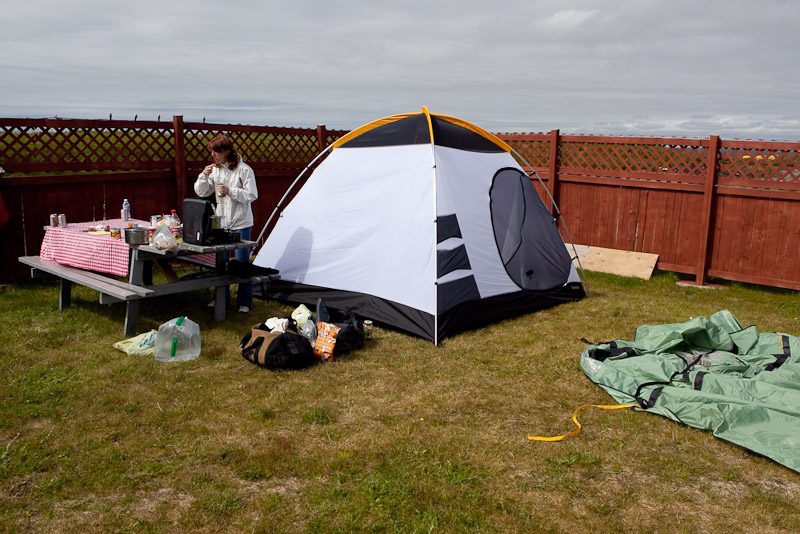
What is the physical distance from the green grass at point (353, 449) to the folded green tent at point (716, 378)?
0.12 m

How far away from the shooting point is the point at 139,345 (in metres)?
4.82

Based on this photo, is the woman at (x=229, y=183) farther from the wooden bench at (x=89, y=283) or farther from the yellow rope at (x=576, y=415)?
the yellow rope at (x=576, y=415)

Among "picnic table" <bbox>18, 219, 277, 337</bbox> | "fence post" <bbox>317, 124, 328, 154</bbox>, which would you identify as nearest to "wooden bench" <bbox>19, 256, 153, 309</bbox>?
"picnic table" <bbox>18, 219, 277, 337</bbox>

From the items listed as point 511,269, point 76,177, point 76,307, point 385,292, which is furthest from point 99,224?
point 511,269

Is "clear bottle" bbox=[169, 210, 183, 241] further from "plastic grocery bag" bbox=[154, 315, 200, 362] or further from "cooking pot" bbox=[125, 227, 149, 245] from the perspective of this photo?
"plastic grocery bag" bbox=[154, 315, 200, 362]

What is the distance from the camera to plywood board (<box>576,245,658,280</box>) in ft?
26.5

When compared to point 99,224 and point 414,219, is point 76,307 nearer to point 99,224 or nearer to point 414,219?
point 99,224

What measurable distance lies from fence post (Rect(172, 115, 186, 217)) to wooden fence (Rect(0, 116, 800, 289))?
0.01 metres

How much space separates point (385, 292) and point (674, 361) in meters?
2.38

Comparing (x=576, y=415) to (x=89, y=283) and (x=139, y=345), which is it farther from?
(x=89, y=283)

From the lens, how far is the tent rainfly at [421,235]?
5398mm

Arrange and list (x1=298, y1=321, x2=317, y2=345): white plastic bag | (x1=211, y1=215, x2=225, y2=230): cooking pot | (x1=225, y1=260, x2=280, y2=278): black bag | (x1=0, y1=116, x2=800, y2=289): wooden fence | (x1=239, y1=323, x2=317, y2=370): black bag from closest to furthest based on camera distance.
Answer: (x1=239, y1=323, x2=317, y2=370): black bag → (x1=298, y1=321, x2=317, y2=345): white plastic bag → (x1=211, y1=215, x2=225, y2=230): cooking pot → (x1=225, y1=260, x2=280, y2=278): black bag → (x1=0, y1=116, x2=800, y2=289): wooden fence

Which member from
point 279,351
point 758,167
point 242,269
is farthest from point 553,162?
point 279,351

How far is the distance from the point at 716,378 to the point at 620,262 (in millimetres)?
4430
